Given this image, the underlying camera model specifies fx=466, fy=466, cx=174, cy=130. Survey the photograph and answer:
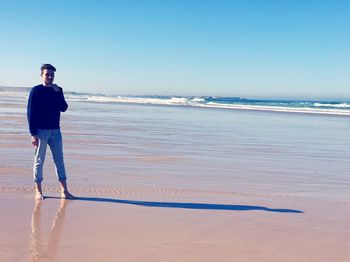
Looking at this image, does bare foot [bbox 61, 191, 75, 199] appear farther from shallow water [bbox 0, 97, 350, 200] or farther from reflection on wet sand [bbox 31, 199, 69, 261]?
shallow water [bbox 0, 97, 350, 200]

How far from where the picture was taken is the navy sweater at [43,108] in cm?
664

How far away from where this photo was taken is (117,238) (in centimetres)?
501

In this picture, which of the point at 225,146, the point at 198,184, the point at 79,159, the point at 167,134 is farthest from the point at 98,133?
the point at 198,184

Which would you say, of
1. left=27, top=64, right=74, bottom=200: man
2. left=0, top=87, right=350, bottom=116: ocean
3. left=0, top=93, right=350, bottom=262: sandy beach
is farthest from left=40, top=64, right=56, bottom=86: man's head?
left=0, top=87, right=350, bottom=116: ocean

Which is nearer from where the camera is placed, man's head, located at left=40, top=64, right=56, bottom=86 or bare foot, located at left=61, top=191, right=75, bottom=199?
man's head, located at left=40, top=64, right=56, bottom=86

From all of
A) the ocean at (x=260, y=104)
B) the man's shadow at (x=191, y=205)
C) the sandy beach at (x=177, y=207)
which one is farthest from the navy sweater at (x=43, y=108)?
the ocean at (x=260, y=104)

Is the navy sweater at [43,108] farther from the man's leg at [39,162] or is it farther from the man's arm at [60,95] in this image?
the man's leg at [39,162]

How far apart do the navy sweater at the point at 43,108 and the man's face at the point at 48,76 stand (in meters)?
0.09

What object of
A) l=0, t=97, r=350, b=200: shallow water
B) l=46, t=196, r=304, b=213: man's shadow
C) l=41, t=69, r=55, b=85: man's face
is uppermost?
l=41, t=69, r=55, b=85: man's face

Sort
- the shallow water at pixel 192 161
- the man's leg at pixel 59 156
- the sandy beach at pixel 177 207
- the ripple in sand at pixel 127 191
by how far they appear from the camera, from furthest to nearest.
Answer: the shallow water at pixel 192 161, the ripple in sand at pixel 127 191, the man's leg at pixel 59 156, the sandy beach at pixel 177 207

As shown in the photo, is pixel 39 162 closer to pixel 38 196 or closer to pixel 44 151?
pixel 44 151

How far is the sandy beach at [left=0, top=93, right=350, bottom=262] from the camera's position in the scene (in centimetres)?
473

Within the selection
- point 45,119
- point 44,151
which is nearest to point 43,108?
point 45,119

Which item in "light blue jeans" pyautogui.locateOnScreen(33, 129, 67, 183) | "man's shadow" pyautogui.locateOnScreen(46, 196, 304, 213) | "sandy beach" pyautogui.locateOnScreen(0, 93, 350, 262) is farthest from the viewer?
"light blue jeans" pyautogui.locateOnScreen(33, 129, 67, 183)
